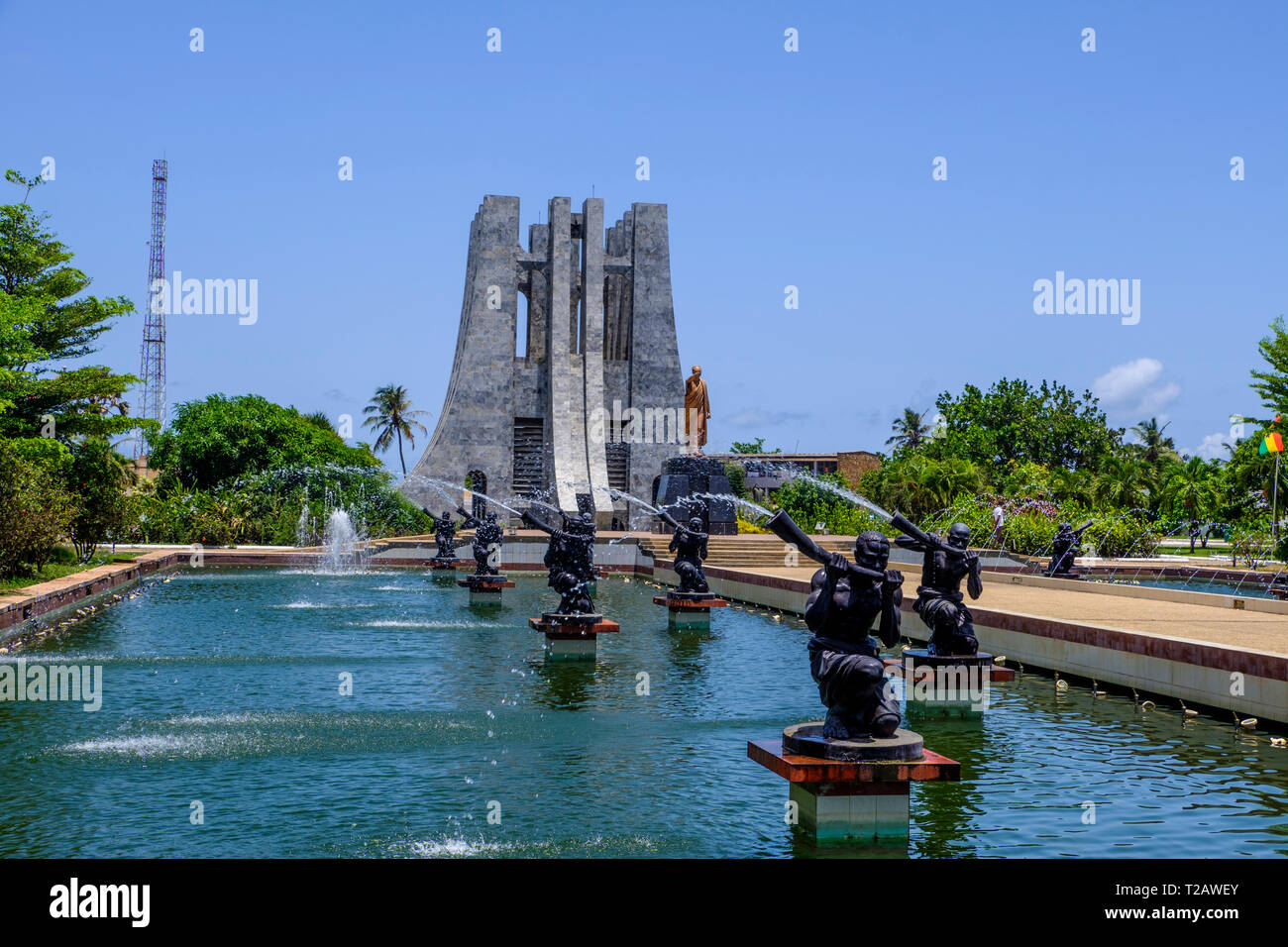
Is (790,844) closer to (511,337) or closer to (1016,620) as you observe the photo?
(1016,620)

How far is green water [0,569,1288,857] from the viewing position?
7770mm

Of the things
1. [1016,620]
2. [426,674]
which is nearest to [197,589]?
[426,674]

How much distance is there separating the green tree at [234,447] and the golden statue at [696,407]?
58.4 ft

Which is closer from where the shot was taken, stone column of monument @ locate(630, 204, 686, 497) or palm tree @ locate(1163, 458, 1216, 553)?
palm tree @ locate(1163, 458, 1216, 553)

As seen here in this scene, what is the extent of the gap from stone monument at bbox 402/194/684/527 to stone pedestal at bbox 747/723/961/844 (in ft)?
138

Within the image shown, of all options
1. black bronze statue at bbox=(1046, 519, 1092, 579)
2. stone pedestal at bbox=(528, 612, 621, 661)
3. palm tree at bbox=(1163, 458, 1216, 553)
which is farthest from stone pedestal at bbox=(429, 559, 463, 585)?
palm tree at bbox=(1163, 458, 1216, 553)

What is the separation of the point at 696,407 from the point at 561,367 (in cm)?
1094

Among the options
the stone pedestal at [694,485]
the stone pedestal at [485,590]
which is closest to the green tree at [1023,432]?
the stone pedestal at [694,485]

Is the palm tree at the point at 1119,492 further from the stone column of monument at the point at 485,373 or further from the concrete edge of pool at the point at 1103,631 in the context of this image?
the stone column of monument at the point at 485,373

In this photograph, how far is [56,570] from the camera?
83.8 ft

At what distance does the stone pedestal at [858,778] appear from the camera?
7086 mm

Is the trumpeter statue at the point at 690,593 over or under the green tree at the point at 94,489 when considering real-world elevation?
under

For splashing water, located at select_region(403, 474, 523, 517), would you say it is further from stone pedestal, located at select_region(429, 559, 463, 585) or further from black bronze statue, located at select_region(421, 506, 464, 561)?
black bronze statue, located at select_region(421, 506, 464, 561)
